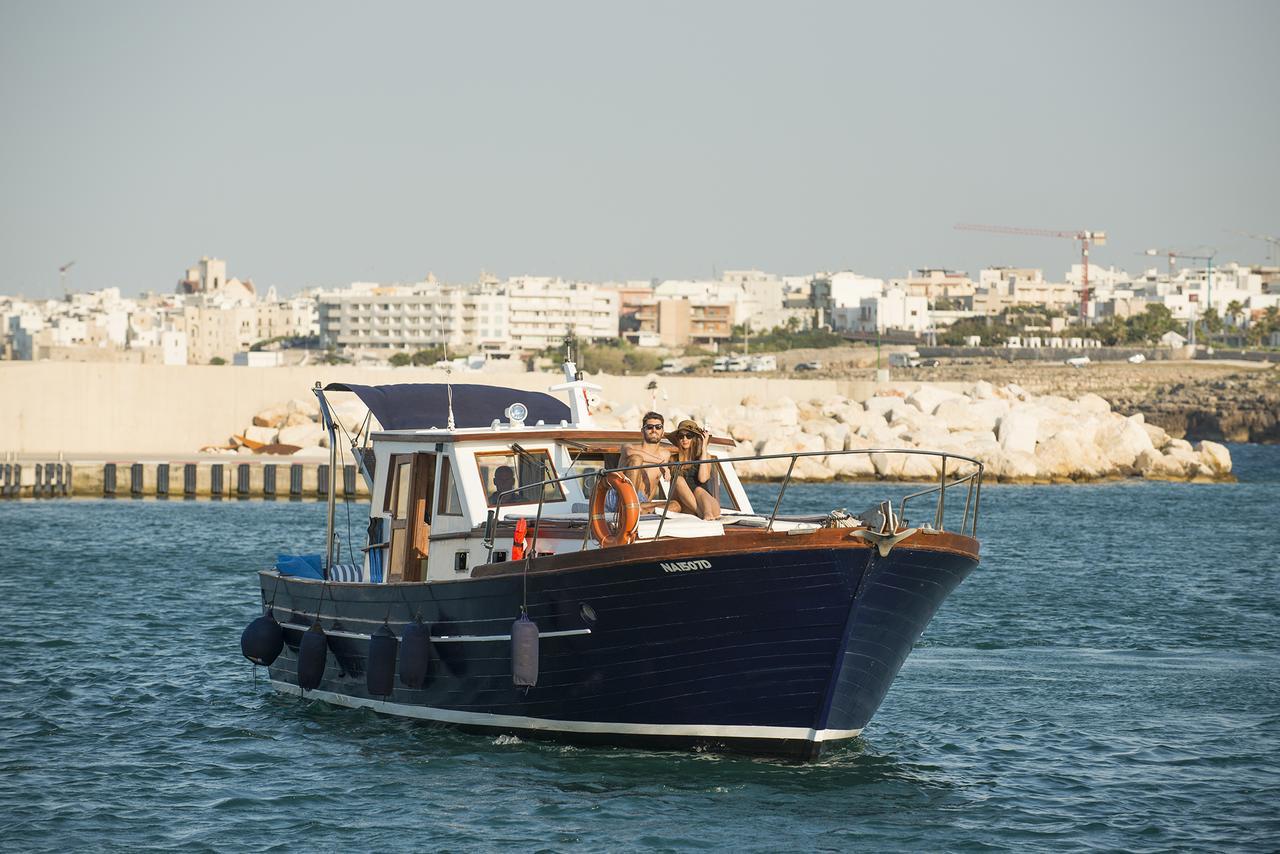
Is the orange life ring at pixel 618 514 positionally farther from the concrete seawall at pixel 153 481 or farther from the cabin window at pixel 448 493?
the concrete seawall at pixel 153 481

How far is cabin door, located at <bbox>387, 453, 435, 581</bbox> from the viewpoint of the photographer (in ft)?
47.8

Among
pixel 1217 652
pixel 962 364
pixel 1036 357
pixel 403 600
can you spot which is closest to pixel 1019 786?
pixel 403 600

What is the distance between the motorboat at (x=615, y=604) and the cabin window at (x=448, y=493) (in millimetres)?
16

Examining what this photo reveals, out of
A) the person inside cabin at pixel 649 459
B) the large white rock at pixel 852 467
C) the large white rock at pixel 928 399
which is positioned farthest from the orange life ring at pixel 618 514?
the large white rock at pixel 928 399

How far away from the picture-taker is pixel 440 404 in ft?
52.9

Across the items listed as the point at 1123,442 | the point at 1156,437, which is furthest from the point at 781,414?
the point at 1156,437

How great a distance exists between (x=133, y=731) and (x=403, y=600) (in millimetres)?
3112

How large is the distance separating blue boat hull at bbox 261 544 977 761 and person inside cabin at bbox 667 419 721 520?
1.19 metres

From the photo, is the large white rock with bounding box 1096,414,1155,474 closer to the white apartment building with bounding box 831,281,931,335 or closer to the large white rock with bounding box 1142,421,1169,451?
the large white rock with bounding box 1142,421,1169,451

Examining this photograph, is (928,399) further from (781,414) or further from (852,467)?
(852,467)

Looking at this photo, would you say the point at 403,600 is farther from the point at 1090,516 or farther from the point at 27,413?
the point at 27,413

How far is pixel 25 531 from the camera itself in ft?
113

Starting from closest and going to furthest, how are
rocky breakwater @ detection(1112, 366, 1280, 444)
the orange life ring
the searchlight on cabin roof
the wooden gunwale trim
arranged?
1. the wooden gunwale trim
2. the orange life ring
3. the searchlight on cabin roof
4. rocky breakwater @ detection(1112, 366, 1280, 444)

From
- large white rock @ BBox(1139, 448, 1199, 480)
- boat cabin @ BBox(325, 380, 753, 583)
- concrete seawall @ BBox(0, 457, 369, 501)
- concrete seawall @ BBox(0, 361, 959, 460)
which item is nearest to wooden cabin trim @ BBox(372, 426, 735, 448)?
boat cabin @ BBox(325, 380, 753, 583)
